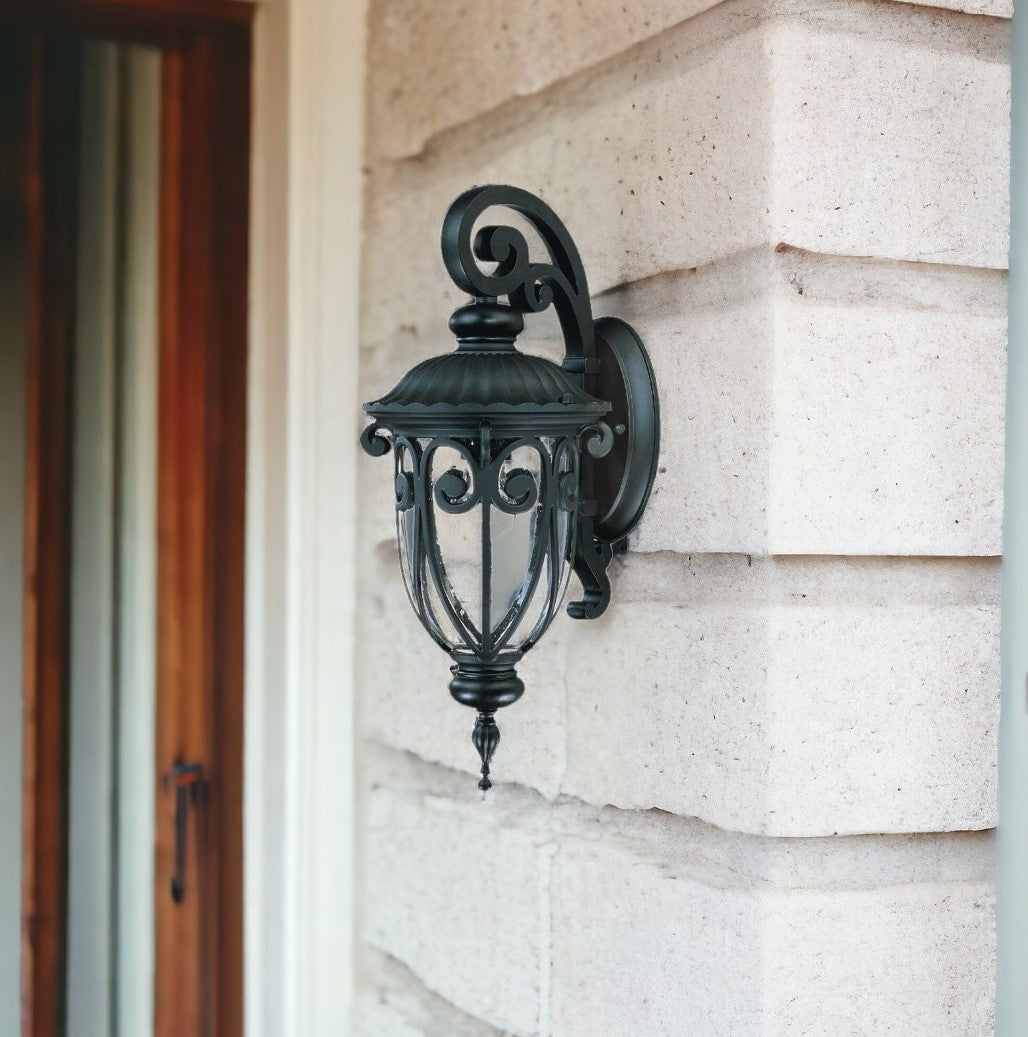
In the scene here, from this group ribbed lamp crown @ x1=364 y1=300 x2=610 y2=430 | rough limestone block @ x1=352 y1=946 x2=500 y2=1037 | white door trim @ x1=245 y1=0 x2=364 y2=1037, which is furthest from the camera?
white door trim @ x1=245 y1=0 x2=364 y2=1037

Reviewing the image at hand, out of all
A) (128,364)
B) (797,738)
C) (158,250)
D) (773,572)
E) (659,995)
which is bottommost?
(659,995)

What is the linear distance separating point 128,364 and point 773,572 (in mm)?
997

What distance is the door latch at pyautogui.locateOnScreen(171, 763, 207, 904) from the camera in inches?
65.6

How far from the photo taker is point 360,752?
1.57 metres

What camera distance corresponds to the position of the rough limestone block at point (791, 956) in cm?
98

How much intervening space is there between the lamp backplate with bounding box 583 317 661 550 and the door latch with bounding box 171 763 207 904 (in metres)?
0.77

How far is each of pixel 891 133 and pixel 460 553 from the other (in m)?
0.44

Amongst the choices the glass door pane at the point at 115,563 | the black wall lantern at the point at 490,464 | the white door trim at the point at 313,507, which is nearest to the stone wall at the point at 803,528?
the black wall lantern at the point at 490,464

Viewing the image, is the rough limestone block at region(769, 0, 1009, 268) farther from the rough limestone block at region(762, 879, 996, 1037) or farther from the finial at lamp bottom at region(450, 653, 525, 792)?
the rough limestone block at region(762, 879, 996, 1037)

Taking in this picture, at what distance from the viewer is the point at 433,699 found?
1414 mm

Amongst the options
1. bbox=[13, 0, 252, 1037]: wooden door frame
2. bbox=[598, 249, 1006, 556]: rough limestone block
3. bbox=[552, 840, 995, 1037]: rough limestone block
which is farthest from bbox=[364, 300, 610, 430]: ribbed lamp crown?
bbox=[13, 0, 252, 1037]: wooden door frame

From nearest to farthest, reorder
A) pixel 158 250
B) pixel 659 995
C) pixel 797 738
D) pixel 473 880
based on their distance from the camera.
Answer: pixel 797 738 < pixel 659 995 < pixel 473 880 < pixel 158 250

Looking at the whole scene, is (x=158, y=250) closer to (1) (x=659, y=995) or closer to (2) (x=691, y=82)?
(2) (x=691, y=82)

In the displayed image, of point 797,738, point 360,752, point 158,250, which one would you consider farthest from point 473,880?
point 158,250
